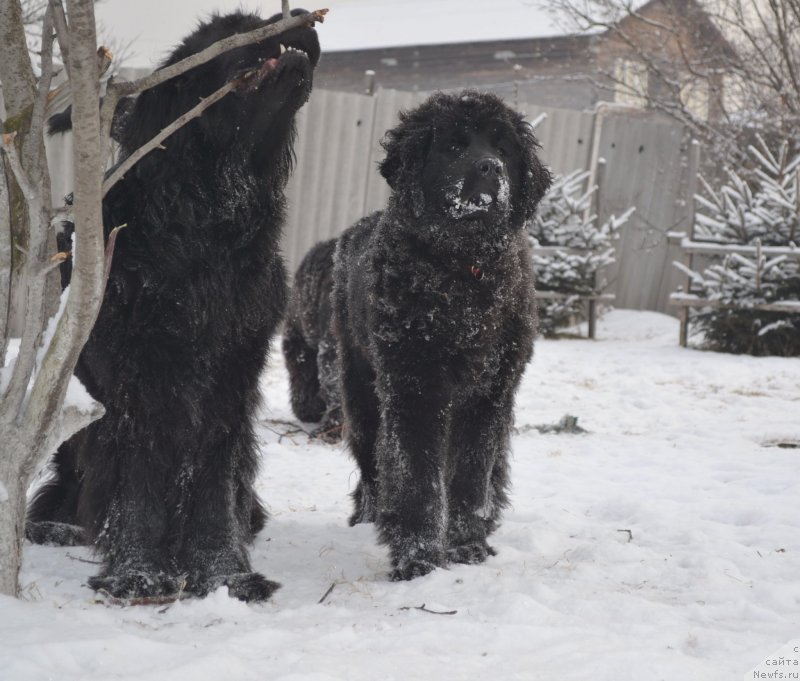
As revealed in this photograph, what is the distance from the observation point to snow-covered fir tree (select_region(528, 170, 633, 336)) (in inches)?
389

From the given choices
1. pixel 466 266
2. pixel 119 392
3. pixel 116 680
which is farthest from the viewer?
pixel 466 266

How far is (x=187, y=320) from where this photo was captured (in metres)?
2.85

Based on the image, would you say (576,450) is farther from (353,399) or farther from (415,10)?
(415,10)

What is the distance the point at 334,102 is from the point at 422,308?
292 inches

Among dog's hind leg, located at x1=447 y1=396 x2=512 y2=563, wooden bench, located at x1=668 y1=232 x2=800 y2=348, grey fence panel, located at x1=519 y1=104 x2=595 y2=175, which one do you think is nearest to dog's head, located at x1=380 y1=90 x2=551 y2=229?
dog's hind leg, located at x1=447 y1=396 x2=512 y2=563

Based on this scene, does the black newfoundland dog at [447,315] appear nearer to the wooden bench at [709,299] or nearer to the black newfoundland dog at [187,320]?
the black newfoundland dog at [187,320]

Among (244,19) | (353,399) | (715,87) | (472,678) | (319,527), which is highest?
(715,87)

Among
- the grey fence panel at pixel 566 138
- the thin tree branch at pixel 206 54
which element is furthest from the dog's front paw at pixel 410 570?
Answer: the grey fence panel at pixel 566 138

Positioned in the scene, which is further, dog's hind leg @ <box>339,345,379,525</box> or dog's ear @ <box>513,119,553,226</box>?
dog's hind leg @ <box>339,345,379,525</box>

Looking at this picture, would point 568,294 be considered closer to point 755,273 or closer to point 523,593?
point 755,273

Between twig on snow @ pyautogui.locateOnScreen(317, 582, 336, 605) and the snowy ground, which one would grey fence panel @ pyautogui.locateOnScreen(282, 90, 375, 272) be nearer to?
the snowy ground

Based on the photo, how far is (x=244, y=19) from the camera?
9.80ft

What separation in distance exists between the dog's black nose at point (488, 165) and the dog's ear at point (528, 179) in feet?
0.92

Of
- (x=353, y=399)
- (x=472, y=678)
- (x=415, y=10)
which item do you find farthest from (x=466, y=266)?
(x=415, y=10)
